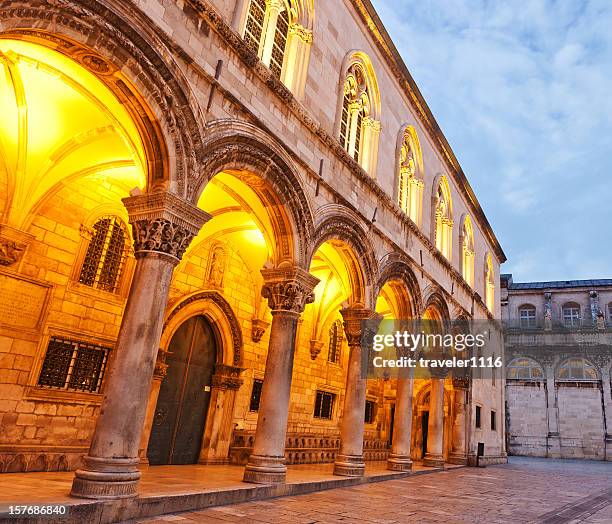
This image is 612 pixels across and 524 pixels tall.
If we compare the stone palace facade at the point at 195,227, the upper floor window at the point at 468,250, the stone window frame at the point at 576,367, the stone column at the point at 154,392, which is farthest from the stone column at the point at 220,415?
the stone window frame at the point at 576,367

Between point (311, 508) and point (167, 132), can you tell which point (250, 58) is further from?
point (311, 508)

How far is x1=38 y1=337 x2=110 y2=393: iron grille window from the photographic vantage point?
8.66 metres

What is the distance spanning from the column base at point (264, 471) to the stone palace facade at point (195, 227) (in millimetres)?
24

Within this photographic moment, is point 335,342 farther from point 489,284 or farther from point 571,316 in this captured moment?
point 571,316

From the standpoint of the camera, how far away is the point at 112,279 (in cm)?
994

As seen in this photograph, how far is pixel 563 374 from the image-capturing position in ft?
113

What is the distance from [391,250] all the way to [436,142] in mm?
6612

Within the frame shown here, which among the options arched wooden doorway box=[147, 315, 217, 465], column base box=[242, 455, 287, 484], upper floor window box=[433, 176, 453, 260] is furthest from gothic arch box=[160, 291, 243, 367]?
upper floor window box=[433, 176, 453, 260]

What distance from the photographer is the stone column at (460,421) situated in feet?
62.4

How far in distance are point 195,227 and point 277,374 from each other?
3.25 meters

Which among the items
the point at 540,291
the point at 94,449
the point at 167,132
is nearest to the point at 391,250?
the point at 167,132

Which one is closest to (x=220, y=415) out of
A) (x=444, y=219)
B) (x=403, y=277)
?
(x=403, y=277)

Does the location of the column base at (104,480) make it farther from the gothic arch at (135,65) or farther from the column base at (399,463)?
the column base at (399,463)

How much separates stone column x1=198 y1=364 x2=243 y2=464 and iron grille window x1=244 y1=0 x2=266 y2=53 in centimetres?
763
